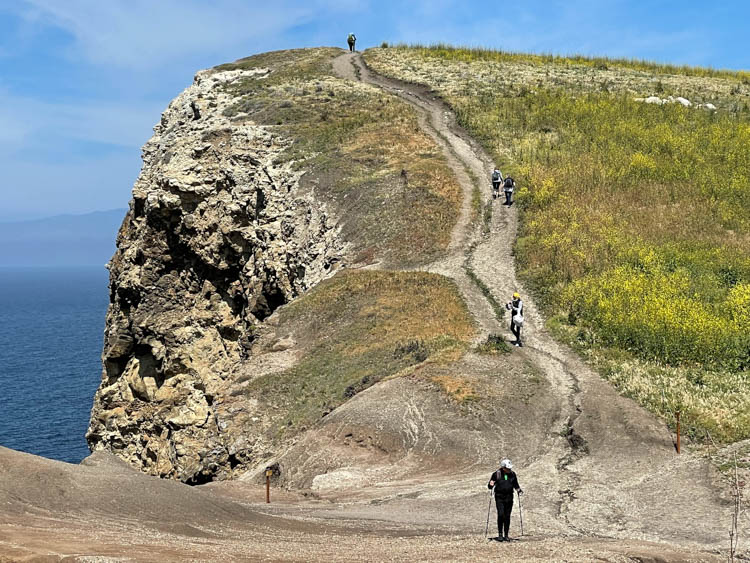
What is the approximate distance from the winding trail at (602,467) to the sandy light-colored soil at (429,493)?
0.17 ft

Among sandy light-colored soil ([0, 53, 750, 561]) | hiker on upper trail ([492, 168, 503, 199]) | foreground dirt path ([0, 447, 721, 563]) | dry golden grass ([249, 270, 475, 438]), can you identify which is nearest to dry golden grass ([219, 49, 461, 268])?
hiker on upper trail ([492, 168, 503, 199])

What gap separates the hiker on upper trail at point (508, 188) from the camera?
41406 millimetres

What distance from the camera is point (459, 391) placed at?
23641 mm

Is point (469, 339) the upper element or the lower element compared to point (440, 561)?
upper

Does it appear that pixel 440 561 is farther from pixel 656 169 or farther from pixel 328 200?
pixel 656 169

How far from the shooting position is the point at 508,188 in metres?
41.6

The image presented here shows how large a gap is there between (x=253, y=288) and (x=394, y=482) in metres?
27.6

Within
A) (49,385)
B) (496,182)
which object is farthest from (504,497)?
(49,385)

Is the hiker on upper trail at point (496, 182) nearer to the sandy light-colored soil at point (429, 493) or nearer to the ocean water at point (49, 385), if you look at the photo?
the sandy light-colored soil at point (429, 493)

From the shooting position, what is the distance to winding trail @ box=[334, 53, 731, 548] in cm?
1590

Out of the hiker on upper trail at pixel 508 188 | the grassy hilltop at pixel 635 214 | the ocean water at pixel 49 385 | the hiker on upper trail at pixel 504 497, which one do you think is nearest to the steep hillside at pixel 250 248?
the hiker on upper trail at pixel 508 188

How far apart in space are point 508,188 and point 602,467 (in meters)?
24.6

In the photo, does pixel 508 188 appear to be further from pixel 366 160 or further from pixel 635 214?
pixel 366 160

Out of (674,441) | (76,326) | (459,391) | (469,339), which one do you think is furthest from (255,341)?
(76,326)
